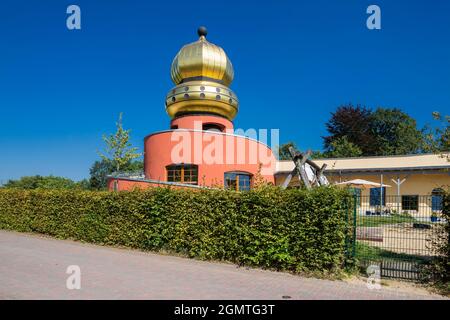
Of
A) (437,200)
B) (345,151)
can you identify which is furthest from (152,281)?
(345,151)

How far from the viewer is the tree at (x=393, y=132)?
50875mm

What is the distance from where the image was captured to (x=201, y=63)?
23453mm

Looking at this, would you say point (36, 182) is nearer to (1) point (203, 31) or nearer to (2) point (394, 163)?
(1) point (203, 31)

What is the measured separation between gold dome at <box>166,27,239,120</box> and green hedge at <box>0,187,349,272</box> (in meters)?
11.3

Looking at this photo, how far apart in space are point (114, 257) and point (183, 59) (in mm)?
17104

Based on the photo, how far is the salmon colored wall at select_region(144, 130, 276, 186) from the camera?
18828 mm

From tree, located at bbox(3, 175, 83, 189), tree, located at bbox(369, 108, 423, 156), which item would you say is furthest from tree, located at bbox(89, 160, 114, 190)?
tree, located at bbox(369, 108, 423, 156)

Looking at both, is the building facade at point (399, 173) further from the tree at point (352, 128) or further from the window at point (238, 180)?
the tree at point (352, 128)

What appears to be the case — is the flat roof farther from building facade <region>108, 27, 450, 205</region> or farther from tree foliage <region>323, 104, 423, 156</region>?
tree foliage <region>323, 104, 423, 156</region>

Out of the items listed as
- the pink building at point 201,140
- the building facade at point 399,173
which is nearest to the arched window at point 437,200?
the pink building at point 201,140

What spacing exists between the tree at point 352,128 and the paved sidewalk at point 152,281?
141 feet

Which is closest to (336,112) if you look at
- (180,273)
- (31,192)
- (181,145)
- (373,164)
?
(373,164)
